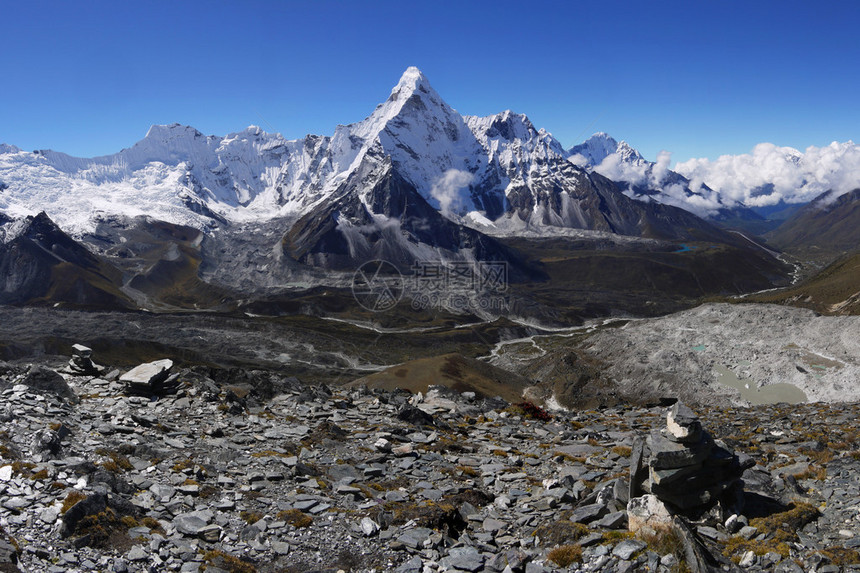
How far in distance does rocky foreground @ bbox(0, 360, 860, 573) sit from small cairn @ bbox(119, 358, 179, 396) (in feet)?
→ 0.41

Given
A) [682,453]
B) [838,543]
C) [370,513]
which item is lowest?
[370,513]

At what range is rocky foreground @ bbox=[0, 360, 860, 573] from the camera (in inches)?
585

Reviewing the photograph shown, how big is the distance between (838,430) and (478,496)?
2490 centimetres

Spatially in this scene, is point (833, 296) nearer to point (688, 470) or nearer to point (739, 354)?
point (739, 354)

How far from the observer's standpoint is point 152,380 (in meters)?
31.4

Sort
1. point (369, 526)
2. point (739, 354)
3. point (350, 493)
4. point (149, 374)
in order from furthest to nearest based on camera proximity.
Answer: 1. point (739, 354)
2. point (149, 374)
3. point (350, 493)
4. point (369, 526)

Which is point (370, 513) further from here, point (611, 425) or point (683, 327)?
point (683, 327)

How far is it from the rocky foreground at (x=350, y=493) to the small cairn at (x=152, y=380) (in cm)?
13

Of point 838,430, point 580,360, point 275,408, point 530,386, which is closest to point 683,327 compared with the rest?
point 580,360

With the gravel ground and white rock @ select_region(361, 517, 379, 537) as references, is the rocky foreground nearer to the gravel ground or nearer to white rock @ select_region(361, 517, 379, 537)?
white rock @ select_region(361, 517, 379, 537)

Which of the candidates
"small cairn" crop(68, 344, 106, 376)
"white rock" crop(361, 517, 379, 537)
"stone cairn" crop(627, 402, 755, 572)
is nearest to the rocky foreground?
"white rock" crop(361, 517, 379, 537)

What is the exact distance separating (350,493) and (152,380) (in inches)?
667

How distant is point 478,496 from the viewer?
68.6ft

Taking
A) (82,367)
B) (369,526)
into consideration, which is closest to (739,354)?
(369,526)
